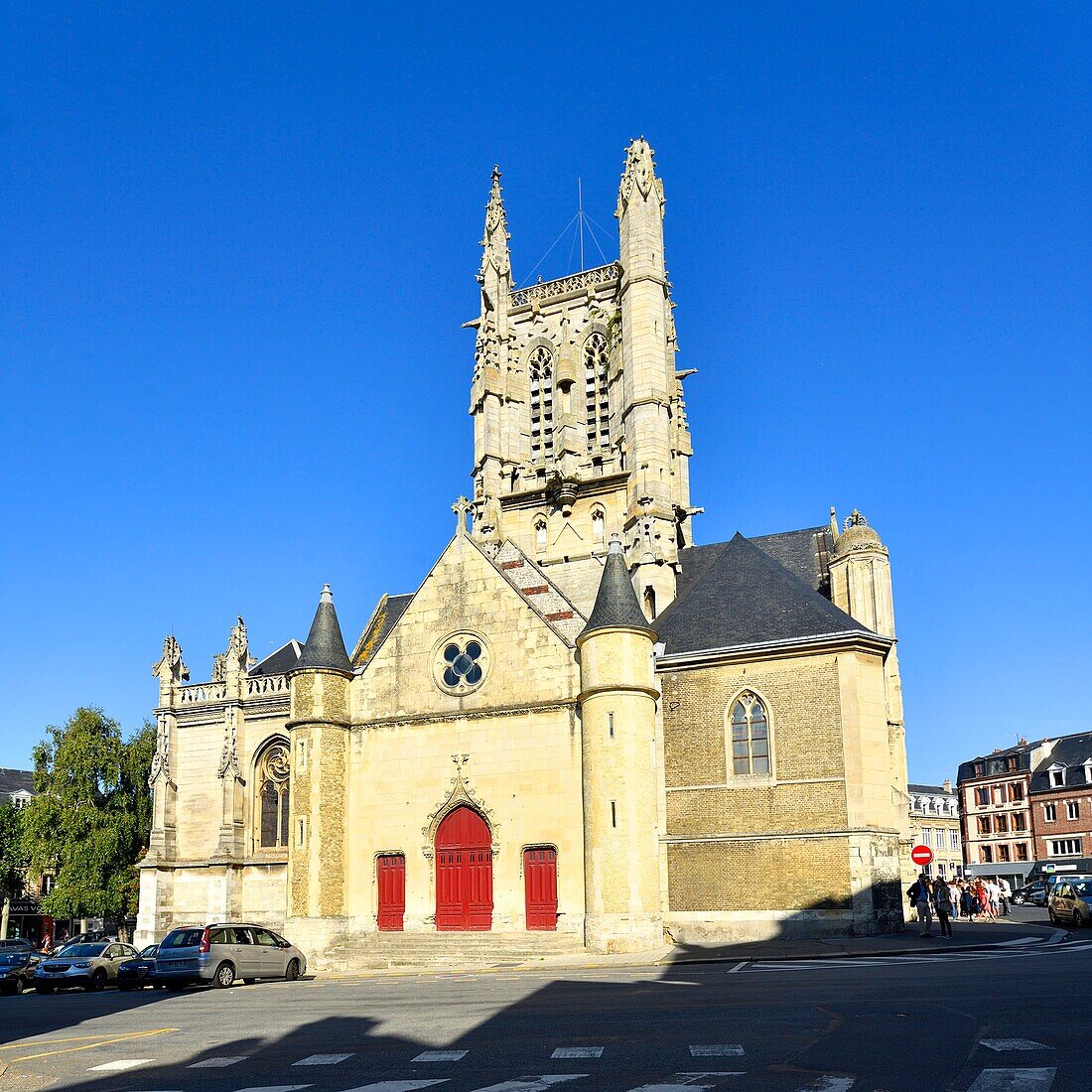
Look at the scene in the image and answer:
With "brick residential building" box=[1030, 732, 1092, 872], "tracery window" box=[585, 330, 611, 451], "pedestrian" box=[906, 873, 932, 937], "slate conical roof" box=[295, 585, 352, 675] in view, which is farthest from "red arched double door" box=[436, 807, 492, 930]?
"brick residential building" box=[1030, 732, 1092, 872]

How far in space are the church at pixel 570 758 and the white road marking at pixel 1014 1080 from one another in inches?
747

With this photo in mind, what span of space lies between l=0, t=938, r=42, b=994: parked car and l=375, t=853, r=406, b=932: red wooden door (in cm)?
880

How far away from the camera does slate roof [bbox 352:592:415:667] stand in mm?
42438

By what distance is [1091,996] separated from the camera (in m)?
13.9

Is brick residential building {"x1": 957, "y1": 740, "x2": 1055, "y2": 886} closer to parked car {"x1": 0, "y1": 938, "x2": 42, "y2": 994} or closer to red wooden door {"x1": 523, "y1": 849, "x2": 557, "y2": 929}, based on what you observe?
red wooden door {"x1": 523, "y1": 849, "x2": 557, "y2": 929}

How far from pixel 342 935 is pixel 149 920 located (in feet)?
28.1

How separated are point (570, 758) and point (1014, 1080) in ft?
71.5

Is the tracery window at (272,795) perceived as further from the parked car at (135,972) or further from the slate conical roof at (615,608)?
the slate conical roof at (615,608)

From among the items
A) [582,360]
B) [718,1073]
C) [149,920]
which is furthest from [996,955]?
[582,360]

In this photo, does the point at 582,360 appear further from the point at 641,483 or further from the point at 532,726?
the point at 532,726

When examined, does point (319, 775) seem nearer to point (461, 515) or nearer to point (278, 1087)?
point (461, 515)

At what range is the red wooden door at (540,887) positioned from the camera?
2983 cm

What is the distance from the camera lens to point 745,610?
106 feet

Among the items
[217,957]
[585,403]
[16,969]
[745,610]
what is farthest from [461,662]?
[585,403]
